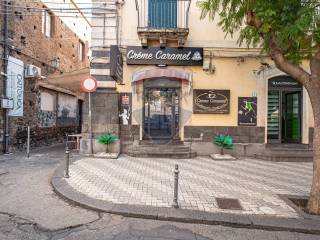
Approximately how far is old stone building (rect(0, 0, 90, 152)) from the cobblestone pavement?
5.01 meters

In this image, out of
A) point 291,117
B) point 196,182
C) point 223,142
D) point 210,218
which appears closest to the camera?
point 210,218

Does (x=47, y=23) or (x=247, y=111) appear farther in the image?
(x=47, y=23)

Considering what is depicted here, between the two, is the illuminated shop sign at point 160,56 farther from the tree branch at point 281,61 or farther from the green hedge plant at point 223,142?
the tree branch at point 281,61

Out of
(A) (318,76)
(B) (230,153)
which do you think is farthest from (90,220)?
(B) (230,153)

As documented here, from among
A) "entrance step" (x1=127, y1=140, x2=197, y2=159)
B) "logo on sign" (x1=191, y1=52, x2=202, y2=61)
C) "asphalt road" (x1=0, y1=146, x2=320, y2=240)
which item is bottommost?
"asphalt road" (x1=0, y1=146, x2=320, y2=240)

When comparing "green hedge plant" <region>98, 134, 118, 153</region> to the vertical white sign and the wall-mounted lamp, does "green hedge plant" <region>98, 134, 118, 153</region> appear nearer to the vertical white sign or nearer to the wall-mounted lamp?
the vertical white sign

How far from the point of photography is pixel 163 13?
10648 mm

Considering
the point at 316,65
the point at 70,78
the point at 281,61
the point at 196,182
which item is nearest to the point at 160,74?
the point at 70,78

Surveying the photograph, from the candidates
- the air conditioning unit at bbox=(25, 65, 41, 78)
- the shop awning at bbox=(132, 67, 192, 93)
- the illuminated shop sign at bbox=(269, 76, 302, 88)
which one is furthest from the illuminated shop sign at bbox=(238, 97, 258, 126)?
the air conditioning unit at bbox=(25, 65, 41, 78)

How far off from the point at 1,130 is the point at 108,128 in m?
4.47

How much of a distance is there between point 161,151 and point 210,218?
19.0ft

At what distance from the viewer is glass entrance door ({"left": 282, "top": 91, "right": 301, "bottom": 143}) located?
36.8 feet

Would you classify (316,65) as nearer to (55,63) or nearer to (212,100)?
(212,100)

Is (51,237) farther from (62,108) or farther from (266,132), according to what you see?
(62,108)
